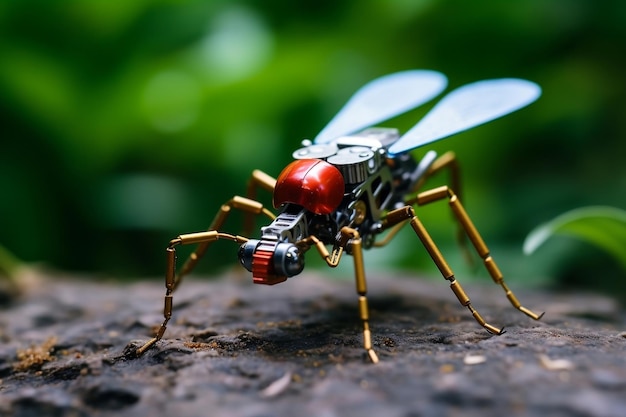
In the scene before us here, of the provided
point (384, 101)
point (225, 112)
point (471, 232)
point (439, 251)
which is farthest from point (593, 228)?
point (225, 112)

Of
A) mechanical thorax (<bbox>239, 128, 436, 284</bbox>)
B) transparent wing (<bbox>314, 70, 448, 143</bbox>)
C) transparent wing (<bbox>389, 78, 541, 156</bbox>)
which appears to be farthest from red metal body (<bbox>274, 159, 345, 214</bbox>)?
transparent wing (<bbox>314, 70, 448, 143</bbox>)

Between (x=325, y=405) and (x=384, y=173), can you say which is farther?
(x=384, y=173)

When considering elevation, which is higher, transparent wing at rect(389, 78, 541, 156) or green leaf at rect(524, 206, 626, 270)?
transparent wing at rect(389, 78, 541, 156)

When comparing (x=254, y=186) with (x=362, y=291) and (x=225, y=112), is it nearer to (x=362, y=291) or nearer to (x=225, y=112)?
(x=362, y=291)

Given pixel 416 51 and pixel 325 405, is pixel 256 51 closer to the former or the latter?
pixel 416 51

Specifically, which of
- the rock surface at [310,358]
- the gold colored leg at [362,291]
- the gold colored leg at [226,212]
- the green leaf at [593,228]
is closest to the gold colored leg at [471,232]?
the rock surface at [310,358]

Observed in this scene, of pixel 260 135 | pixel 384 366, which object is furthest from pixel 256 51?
pixel 384 366

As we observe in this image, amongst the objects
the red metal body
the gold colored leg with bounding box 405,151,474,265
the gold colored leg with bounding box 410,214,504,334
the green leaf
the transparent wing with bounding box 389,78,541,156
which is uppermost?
the transparent wing with bounding box 389,78,541,156

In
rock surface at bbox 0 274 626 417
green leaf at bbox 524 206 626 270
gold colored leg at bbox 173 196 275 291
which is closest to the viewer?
rock surface at bbox 0 274 626 417

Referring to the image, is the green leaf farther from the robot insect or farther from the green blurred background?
the green blurred background
